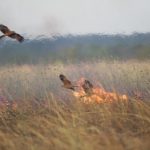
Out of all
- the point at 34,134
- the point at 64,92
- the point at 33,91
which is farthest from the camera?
the point at 33,91

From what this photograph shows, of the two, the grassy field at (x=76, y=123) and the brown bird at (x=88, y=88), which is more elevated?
the brown bird at (x=88, y=88)

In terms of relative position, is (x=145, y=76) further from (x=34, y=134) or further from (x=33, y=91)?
(x=34, y=134)

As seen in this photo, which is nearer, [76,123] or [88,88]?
[76,123]

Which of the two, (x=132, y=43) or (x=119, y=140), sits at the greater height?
(x=132, y=43)

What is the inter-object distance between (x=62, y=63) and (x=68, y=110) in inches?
214

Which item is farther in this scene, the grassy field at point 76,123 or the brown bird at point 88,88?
the brown bird at point 88,88

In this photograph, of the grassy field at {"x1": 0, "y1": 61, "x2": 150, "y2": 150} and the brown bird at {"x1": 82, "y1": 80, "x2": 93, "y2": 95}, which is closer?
the grassy field at {"x1": 0, "y1": 61, "x2": 150, "y2": 150}

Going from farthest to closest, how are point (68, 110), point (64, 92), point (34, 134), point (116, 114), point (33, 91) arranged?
1. point (33, 91)
2. point (64, 92)
3. point (68, 110)
4. point (116, 114)
5. point (34, 134)

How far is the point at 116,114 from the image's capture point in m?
5.52

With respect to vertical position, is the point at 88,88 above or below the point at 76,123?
above

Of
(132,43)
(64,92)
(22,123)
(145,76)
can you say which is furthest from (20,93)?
(132,43)

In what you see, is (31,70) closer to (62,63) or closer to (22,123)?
(62,63)

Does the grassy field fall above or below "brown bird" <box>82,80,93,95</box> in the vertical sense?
below

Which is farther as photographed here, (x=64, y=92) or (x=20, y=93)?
(x=20, y=93)
